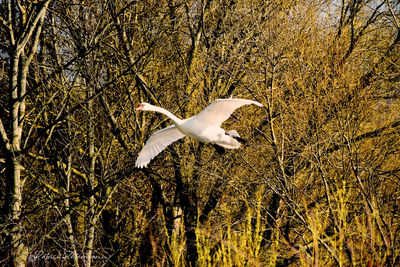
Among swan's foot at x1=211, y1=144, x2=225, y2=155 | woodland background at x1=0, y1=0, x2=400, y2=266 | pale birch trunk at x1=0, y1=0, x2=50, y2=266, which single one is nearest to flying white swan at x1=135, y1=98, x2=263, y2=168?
swan's foot at x1=211, y1=144, x2=225, y2=155

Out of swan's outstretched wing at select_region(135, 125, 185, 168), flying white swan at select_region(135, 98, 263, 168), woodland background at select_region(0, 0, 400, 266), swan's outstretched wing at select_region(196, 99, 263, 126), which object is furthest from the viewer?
swan's outstretched wing at select_region(135, 125, 185, 168)

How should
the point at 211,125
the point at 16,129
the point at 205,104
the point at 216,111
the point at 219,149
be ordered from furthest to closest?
the point at 205,104
the point at 16,129
the point at 219,149
the point at 211,125
the point at 216,111

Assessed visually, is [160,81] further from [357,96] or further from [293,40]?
Result: [357,96]

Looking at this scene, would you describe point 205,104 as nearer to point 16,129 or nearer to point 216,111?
point 216,111

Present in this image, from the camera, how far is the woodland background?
6.42 metres

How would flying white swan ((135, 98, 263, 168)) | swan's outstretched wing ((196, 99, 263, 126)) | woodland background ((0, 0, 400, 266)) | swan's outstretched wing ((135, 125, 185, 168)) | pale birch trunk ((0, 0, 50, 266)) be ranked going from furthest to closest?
swan's outstretched wing ((135, 125, 185, 168))
pale birch trunk ((0, 0, 50, 266))
woodland background ((0, 0, 400, 266))
flying white swan ((135, 98, 263, 168))
swan's outstretched wing ((196, 99, 263, 126))

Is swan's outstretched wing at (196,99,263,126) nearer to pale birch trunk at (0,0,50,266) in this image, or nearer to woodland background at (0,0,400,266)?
woodland background at (0,0,400,266)

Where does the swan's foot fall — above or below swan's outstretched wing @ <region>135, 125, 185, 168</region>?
below

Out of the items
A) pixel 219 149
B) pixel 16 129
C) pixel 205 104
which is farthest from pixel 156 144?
pixel 16 129

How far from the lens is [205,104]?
24.6 ft

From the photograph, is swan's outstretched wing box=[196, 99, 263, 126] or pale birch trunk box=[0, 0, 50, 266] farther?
pale birch trunk box=[0, 0, 50, 266]

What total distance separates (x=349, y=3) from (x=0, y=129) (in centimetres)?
669

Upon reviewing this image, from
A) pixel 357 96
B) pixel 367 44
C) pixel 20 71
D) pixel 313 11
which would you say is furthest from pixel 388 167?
pixel 20 71

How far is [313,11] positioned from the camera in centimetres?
687
